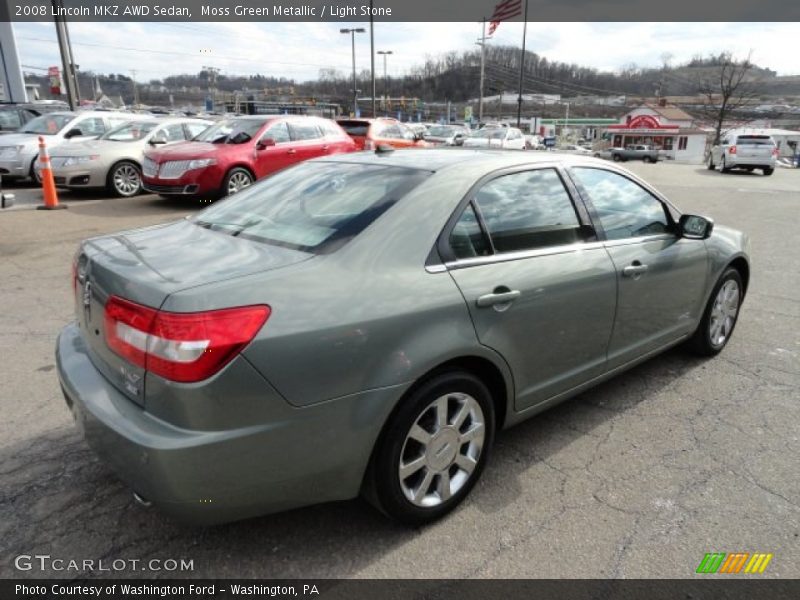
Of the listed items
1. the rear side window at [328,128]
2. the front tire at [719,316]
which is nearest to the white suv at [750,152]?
the rear side window at [328,128]

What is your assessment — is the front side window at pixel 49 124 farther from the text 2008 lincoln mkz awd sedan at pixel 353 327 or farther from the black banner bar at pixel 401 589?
the black banner bar at pixel 401 589

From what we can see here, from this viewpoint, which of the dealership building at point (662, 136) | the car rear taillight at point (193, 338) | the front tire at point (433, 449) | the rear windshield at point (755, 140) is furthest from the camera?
the dealership building at point (662, 136)

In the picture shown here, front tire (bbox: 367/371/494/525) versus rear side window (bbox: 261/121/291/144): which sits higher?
rear side window (bbox: 261/121/291/144)

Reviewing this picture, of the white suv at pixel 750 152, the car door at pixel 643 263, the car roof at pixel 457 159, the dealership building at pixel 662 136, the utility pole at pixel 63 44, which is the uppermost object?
the utility pole at pixel 63 44

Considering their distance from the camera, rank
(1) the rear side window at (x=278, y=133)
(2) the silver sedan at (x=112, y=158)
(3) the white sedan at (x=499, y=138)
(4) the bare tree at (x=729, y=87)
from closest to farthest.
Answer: (1) the rear side window at (x=278, y=133) < (2) the silver sedan at (x=112, y=158) < (3) the white sedan at (x=499, y=138) < (4) the bare tree at (x=729, y=87)

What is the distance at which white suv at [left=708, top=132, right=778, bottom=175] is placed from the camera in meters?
21.0

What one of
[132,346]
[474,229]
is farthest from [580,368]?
[132,346]

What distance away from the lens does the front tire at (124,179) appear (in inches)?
428

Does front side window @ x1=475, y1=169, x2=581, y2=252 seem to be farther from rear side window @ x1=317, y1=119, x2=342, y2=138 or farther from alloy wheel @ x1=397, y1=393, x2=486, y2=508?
rear side window @ x1=317, y1=119, x2=342, y2=138

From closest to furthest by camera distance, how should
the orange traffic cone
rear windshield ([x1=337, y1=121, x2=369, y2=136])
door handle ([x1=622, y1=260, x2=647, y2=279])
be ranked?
door handle ([x1=622, y1=260, x2=647, y2=279]), the orange traffic cone, rear windshield ([x1=337, y1=121, x2=369, y2=136])

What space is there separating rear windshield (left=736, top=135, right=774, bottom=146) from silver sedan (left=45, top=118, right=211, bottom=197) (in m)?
20.1

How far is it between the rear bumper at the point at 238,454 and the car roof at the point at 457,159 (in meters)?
1.23

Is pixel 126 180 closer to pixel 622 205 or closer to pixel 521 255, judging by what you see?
pixel 622 205

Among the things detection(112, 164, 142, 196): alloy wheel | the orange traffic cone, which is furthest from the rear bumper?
detection(112, 164, 142, 196): alloy wheel
